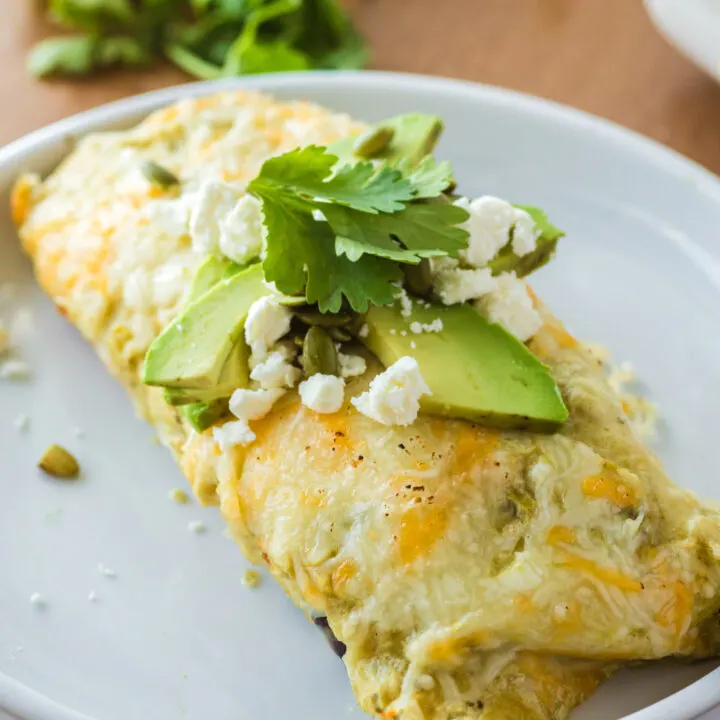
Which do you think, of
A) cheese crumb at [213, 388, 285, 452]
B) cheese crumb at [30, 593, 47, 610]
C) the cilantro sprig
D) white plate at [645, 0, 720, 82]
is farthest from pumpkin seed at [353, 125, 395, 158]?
white plate at [645, 0, 720, 82]

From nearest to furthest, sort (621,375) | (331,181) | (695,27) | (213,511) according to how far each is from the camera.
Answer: (331,181) → (213,511) → (621,375) → (695,27)

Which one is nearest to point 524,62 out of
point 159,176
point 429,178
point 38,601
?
point 159,176

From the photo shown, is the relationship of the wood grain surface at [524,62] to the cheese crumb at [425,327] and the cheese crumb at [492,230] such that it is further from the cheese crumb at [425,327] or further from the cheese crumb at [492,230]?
the cheese crumb at [425,327]

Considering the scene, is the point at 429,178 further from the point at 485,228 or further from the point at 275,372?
the point at 275,372

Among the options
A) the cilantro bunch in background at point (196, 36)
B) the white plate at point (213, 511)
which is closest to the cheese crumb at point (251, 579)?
the white plate at point (213, 511)

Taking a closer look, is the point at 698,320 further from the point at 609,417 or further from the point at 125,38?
the point at 125,38

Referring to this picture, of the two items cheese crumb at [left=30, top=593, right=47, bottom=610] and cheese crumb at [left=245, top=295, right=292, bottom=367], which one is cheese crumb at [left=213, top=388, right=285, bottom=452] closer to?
cheese crumb at [left=245, top=295, right=292, bottom=367]
